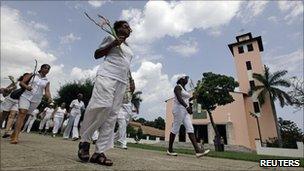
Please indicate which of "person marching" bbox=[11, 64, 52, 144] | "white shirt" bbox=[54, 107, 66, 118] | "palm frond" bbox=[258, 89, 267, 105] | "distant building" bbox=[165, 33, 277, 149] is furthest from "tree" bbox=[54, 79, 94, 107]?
"person marching" bbox=[11, 64, 52, 144]

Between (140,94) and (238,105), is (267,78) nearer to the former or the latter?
(238,105)

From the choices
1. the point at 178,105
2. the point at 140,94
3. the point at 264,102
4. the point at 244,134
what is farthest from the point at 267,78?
the point at 178,105

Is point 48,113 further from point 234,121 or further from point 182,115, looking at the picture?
point 234,121

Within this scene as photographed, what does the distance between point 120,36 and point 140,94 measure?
45636 mm

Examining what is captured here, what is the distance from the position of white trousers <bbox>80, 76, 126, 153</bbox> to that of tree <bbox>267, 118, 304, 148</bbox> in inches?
1237

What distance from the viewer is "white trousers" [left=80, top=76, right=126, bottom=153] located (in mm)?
3094

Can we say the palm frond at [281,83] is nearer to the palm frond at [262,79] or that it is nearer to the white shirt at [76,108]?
the palm frond at [262,79]

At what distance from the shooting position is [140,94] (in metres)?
49.0

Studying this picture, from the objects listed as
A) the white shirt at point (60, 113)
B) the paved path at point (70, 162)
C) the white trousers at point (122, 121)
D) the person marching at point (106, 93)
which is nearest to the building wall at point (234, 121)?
the white shirt at point (60, 113)

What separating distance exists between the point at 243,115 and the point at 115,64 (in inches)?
1380

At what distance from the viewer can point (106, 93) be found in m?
3.12

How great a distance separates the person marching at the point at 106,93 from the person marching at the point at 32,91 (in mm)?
2796

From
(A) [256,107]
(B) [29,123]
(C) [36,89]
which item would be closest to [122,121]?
(C) [36,89]

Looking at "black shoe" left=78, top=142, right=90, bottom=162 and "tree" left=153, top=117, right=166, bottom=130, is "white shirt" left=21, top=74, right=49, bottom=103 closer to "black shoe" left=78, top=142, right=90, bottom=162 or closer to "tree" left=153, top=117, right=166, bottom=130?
"black shoe" left=78, top=142, right=90, bottom=162
